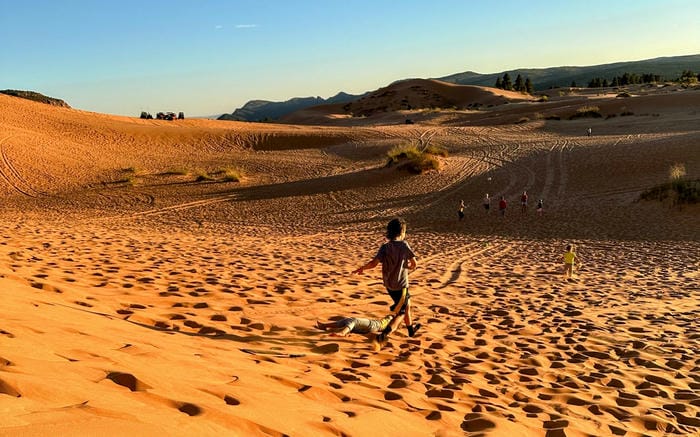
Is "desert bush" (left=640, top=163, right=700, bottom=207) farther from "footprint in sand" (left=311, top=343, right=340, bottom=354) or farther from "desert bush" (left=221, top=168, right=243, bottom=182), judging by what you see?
"desert bush" (left=221, top=168, right=243, bottom=182)

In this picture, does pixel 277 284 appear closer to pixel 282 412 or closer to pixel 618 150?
pixel 282 412

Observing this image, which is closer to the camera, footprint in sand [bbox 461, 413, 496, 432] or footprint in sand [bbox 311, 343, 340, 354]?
footprint in sand [bbox 461, 413, 496, 432]

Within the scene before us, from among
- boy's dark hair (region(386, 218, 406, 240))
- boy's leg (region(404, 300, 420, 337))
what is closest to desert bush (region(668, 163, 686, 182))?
boy's leg (region(404, 300, 420, 337))

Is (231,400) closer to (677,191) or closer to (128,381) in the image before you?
(128,381)

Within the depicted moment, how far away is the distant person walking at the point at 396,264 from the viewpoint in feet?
16.9

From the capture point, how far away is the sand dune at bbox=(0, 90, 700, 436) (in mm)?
2906

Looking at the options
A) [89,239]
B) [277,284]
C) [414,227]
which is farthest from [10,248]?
[414,227]

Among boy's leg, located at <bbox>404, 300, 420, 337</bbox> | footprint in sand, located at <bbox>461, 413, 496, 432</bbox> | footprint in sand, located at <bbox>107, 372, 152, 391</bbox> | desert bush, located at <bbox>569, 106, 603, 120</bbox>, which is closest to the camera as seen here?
footprint in sand, located at <bbox>107, 372, 152, 391</bbox>

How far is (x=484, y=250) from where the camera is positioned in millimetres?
13305

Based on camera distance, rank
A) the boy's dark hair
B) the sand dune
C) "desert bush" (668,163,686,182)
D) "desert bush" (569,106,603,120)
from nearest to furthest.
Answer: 1. the sand dune
2. the boy's dark hair
3. "desert bush" (668,163,686,182)
4. "desert bush" (569,106,603,120)

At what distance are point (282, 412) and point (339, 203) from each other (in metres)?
18.7

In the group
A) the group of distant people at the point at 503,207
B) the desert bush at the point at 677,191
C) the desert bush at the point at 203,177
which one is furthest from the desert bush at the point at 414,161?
the desert bush at the point at 677,191

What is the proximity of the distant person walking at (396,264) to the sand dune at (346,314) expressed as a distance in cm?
33

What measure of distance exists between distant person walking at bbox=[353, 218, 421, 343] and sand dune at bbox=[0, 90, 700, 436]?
1.07 ft
